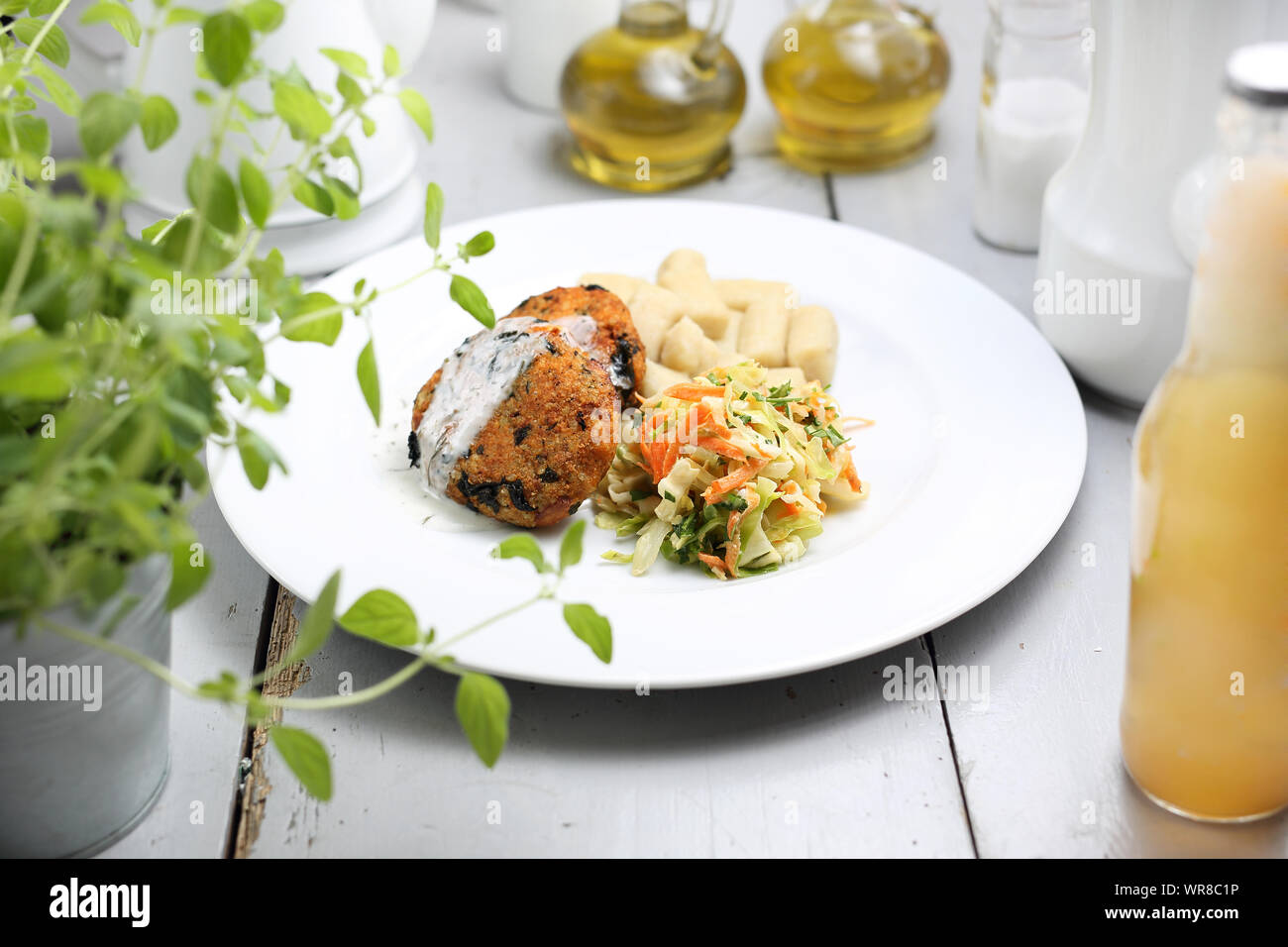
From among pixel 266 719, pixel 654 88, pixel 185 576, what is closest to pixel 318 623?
pixel 185 576

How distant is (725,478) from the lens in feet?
3.15

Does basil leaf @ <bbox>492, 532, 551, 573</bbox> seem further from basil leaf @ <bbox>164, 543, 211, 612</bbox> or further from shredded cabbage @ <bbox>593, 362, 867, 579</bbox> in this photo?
shredded cabbage @ <bbox>593, 362, 867, 579</bbox>

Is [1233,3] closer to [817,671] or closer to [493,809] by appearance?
[817,671]

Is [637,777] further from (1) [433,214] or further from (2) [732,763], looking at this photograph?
(1) [433,214]

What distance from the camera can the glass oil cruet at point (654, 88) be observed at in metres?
1.48

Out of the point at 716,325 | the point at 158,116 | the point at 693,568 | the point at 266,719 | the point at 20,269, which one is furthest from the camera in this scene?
the point at 716,325

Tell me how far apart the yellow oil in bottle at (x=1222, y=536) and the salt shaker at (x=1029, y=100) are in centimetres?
76

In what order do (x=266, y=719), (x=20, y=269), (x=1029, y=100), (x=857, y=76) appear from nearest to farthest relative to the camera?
(x=20, y=269) → (x=266, y=719) → (x=1029, y=100) → (x=857, y=76)

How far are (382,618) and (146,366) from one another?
17 cm

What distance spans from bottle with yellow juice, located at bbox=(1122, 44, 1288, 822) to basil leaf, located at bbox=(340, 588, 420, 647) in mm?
396

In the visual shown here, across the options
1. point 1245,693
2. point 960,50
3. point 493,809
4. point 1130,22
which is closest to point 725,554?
point 493,809

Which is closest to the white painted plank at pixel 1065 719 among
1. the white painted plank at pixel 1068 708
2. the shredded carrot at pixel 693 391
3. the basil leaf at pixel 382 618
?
the white painted plank at pixel 1068 708

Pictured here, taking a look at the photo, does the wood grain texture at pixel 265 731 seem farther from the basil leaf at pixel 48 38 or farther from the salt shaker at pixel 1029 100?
the salt shaker at pixel 1029 100
